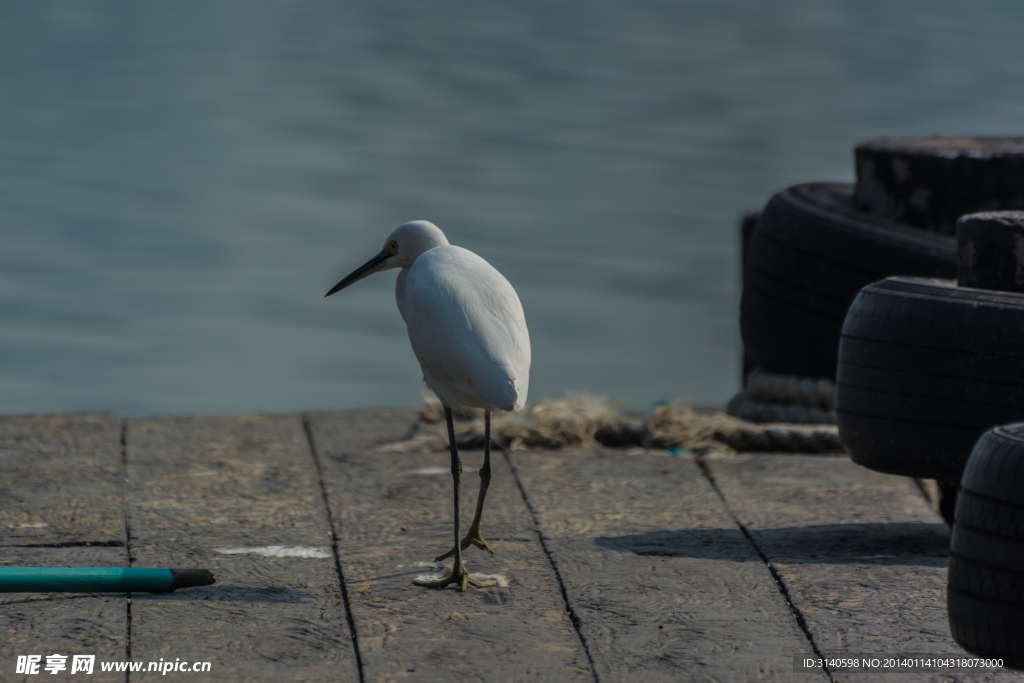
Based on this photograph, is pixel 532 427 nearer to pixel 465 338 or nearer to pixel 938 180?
pixel 465 338

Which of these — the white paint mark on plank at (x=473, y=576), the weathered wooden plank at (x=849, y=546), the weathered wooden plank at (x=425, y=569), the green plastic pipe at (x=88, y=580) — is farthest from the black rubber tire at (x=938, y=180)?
the green plastic pipe at (x=88, y=580)

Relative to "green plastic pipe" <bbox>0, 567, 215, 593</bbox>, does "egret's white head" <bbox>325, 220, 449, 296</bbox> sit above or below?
above

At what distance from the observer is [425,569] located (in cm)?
346

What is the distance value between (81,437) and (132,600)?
1.58 metres

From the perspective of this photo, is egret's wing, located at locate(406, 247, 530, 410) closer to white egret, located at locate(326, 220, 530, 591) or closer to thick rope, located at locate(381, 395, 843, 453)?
white egret, located at locate(326, 220, 530, 591)

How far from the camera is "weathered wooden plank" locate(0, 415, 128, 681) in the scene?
2.91 m

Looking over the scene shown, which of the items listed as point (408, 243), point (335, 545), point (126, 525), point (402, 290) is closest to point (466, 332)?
point (402, 290)

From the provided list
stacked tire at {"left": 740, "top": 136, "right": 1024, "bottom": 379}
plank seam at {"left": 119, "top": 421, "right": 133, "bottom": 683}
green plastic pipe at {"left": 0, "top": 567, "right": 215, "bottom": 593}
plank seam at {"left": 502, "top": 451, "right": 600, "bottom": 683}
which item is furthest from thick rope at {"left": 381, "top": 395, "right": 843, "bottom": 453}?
green plastic pipe at {"left": 0, "top": 567, "right": 215, "bottom": 593}

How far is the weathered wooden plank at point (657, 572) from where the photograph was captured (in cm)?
292

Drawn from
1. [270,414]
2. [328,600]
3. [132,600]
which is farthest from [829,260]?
[132,600]

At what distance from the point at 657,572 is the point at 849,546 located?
67 centimetres

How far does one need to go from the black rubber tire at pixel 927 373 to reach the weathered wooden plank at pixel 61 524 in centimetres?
215

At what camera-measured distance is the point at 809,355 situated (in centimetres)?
527

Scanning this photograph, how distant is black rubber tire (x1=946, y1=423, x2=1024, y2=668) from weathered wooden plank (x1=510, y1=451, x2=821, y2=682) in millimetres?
476
